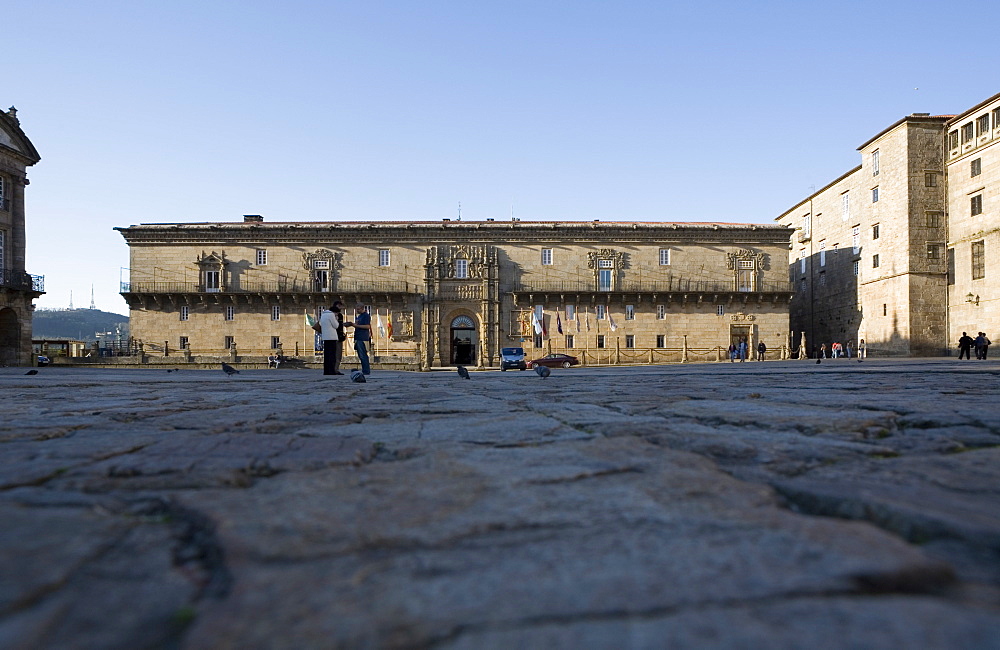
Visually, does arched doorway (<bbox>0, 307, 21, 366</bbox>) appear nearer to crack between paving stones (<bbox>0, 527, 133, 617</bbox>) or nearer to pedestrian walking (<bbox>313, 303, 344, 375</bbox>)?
pedestrian walking (<bbox>313, 303, 344, 375</bbox>)

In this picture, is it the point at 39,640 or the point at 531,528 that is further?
the point at 531,528

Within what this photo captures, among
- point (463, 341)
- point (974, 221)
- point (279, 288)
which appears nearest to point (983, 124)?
point (974, 221)

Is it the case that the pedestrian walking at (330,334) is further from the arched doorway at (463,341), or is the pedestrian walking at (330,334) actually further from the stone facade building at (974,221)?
the stone facade building at (974,221)

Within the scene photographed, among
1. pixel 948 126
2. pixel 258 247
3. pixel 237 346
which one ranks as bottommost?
pixel 237 346

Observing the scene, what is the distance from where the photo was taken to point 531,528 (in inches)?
45.9

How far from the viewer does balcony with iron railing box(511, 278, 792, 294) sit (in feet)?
105

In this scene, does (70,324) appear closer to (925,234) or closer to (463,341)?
(463,341)

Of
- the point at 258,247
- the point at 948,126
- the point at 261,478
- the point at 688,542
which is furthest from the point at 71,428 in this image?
the point at 948,126

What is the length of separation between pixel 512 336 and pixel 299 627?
103 ft

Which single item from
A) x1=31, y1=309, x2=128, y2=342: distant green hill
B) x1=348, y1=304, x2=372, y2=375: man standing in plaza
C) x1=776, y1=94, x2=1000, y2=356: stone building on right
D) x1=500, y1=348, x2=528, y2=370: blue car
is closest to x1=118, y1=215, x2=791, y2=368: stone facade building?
x1=776, y1=94, x2=1000, y2=356: stone building on right

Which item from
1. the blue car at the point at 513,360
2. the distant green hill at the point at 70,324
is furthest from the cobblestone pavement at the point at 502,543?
the distant green hill at the point at 70,324

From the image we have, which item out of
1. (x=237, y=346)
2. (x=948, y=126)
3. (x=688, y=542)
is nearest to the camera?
(x=688, y=542)

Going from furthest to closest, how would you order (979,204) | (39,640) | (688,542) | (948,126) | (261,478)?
(948,126), (979,204), (261,478), (688,542), (39,640)

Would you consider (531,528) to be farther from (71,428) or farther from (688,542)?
(71,428)
